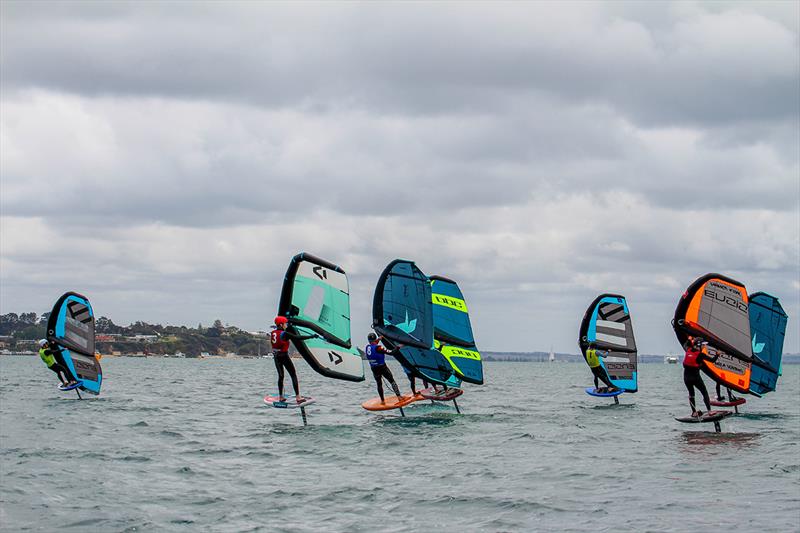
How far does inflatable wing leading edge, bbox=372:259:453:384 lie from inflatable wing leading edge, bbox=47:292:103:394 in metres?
13.1

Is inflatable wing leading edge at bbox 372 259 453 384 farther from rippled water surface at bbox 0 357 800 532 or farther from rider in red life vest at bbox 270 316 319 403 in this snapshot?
rider in red life vest at bbox 270 316 319 403

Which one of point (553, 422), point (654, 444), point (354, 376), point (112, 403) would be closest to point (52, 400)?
point (112, 403)

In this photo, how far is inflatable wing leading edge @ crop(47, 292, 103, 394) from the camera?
3481 cm

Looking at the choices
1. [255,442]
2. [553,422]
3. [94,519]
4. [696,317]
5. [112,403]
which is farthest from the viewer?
[112,403]

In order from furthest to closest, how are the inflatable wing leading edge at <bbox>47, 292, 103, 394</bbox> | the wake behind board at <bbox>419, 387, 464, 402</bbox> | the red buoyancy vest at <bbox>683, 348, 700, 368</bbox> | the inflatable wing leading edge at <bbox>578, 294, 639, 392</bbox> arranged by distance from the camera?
the inflatable wing leading edge at <bbox>578, 294, 639, 392</bbox> < the inflatable wing leading edge at <bbox>47, 292, 103, 394</bbox> < the wake behind board at <bbox>419, 387, 464, 402</bbox> < the red buoyancy vest at <bbox>683, 348, 700, 368</bbox>

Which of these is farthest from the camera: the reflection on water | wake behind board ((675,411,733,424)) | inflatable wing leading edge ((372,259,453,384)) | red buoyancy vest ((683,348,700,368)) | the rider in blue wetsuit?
inflatable wing leading edge ((372,259,453,384))

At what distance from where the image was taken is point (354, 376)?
86.8ft

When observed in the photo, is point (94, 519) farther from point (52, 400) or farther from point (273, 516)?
point (52, 400)

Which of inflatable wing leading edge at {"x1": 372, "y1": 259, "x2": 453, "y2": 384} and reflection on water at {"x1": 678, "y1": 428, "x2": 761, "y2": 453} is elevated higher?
inflatable wing leading edge at {"x1": 372, "y1": 259, "x2": 453, "y2": 384}

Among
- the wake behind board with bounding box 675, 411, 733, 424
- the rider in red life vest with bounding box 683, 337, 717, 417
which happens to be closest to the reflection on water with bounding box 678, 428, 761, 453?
the wake behind board with bounding box 675, 411, 733, 424

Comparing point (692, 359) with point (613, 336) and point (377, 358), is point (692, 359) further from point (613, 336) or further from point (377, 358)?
point (613, 336)

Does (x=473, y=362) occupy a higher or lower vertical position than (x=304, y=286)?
lower

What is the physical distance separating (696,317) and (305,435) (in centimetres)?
1056

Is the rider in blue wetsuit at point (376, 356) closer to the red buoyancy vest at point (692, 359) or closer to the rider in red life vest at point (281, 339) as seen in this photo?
the rider in red life vest at point (281, 339)
